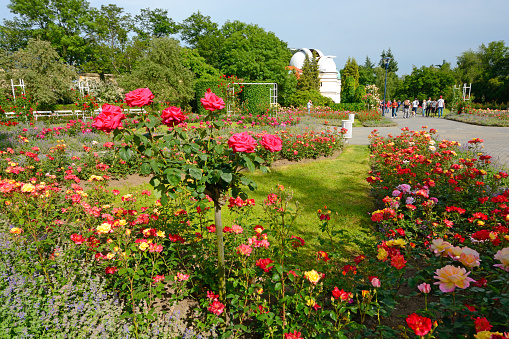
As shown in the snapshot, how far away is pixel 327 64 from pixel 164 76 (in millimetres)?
37088

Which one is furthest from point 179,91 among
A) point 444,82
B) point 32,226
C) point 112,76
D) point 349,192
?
point 444,82

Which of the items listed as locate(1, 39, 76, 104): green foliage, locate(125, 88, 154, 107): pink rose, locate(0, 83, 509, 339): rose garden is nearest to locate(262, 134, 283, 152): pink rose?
locate(0, 83, 509, 339): rose garden

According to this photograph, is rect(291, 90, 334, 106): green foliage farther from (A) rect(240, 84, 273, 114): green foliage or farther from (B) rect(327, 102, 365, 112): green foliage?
(A) rect(240, 84, 273, 114): green foliage


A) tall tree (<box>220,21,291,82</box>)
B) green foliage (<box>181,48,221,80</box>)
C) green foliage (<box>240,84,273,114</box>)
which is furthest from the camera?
green foliage (<box>181,48,221,80</box>)

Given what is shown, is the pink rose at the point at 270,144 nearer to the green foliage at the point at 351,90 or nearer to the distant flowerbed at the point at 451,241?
the distant flowerbed at the point at 451,241

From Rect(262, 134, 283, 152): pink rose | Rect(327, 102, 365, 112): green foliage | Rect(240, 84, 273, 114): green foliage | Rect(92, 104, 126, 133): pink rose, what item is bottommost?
Rect(262, 134, 283, 152): pink rose

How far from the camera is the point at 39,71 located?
25.5m

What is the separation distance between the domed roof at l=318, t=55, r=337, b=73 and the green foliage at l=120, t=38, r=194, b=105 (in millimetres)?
33401

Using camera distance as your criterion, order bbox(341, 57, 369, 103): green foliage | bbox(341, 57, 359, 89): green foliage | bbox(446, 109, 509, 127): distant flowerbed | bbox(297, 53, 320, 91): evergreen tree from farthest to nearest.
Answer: bbox(341, 57, 359, 89): green foliage
bbox(297, 53, 320, 91): evergreen tree
bbox(341, 57, 369, 103): green foliage
bbox(446, 109, 509, 127): distant flowerbed

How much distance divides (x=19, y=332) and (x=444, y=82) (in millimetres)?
49881

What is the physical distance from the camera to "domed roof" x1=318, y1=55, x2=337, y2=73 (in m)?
52.3

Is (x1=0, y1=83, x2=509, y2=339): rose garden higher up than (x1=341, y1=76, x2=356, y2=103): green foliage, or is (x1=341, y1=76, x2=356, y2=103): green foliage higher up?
(x1=341, y1=76, x2=356, y2=103): green foliage

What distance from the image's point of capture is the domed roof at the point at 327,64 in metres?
52.3

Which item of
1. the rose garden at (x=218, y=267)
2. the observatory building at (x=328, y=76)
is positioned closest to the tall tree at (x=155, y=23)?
the observatory building at (x=328, y=76)
